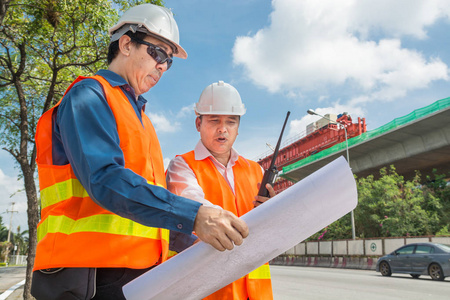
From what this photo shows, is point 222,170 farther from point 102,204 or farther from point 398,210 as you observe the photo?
point 398,210

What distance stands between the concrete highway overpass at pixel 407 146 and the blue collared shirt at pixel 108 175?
27220mm

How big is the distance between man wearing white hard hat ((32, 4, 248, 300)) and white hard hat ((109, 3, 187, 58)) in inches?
10.2

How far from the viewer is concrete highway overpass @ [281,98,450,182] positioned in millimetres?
26719

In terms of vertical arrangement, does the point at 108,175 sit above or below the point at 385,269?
above

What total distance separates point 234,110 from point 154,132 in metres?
0.75

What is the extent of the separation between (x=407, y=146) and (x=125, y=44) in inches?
1238

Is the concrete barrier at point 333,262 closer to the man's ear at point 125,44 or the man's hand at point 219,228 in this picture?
the man's ear at point 125,44

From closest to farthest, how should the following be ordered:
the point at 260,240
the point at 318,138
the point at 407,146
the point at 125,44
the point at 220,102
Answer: the point at 260,240 < the point at 125,44 < the point at 220,102 < the point at 407,146 < the point at 318,138

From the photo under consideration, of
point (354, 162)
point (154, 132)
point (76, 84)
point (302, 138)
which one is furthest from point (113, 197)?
point (302, 138)

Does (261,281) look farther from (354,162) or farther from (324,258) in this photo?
(354,162)

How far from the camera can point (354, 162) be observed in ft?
117

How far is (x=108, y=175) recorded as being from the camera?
1321 millimetres

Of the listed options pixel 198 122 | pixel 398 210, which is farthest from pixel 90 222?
pixel 398 210

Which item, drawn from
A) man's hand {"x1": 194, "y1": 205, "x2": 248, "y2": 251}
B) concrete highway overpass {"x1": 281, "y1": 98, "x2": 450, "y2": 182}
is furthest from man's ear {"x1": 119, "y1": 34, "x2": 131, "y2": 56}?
concrete highway overpass {"x1": 281, "y1": 98, "x2": 450, "y2": 182}
